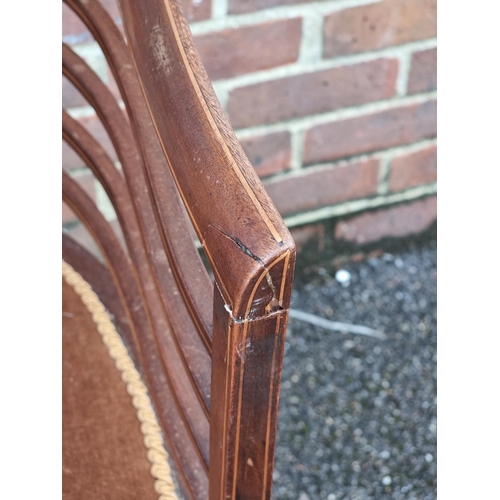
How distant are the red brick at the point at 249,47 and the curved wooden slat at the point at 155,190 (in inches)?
13.6

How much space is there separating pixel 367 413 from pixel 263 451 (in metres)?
0.62

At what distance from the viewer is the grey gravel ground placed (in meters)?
0.79

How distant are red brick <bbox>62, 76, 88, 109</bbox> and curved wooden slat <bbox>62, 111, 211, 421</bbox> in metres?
0.26

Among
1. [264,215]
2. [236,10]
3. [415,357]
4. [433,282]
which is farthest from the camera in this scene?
[433,282]

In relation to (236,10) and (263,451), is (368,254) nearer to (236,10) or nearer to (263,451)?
(236,10)

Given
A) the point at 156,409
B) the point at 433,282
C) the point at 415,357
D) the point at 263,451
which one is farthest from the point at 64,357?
the point at 433,282

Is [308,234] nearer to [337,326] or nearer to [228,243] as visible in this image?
[337,326]

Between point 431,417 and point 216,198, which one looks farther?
point 431,417

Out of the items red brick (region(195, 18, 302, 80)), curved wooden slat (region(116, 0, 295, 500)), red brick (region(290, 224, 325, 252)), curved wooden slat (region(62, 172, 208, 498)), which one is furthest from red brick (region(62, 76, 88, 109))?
curved wooden slat (region(116, 0, 295, 500))

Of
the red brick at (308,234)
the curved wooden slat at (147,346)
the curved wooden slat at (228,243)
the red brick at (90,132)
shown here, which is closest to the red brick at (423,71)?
the red brick at (308,234)

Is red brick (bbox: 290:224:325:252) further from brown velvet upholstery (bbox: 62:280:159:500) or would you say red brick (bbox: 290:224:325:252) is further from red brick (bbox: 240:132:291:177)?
brown velvet upholstery (bbox: 62:280:159:500)

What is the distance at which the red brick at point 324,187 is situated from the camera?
0.92 m

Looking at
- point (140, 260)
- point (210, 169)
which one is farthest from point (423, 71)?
point (210, 169)

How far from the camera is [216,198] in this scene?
0.21 metres
